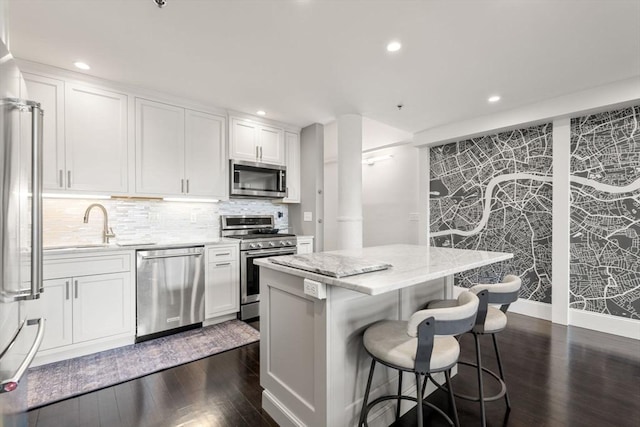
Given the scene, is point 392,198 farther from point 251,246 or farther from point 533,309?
point 251,246

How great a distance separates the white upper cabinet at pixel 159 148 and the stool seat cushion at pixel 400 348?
2.79 meters

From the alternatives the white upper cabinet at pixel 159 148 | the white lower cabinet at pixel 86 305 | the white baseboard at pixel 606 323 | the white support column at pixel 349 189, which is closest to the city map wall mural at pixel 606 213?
the white baseboard at pixel 606 323

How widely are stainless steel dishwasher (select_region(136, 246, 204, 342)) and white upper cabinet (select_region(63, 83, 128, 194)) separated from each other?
84 cm

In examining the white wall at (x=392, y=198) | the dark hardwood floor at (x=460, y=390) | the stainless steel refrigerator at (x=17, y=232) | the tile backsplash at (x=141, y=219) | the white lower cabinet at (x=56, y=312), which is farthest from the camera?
the white wall at (x=392, y=198)

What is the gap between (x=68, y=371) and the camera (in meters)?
2.30

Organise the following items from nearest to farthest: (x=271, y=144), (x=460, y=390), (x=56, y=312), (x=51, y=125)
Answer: (x=460, y=390) → (x=56, y=312) → (x=51, y=125) → (x=271, y=144)

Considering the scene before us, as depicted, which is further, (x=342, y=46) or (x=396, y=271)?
(x=342, y=46)

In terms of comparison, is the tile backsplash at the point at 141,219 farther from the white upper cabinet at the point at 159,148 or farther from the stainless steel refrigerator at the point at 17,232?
the stainless steel refrigerator at the point at 17,232

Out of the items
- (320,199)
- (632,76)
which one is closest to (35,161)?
(320,199)

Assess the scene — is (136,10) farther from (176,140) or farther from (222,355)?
(222,355)

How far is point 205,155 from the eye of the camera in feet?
11.7

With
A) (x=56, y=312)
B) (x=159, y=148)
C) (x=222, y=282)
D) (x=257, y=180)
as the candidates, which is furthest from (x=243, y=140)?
(x=56, y=312)

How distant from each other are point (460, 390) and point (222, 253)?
2564 mm

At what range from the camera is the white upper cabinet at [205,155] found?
3436 mm
